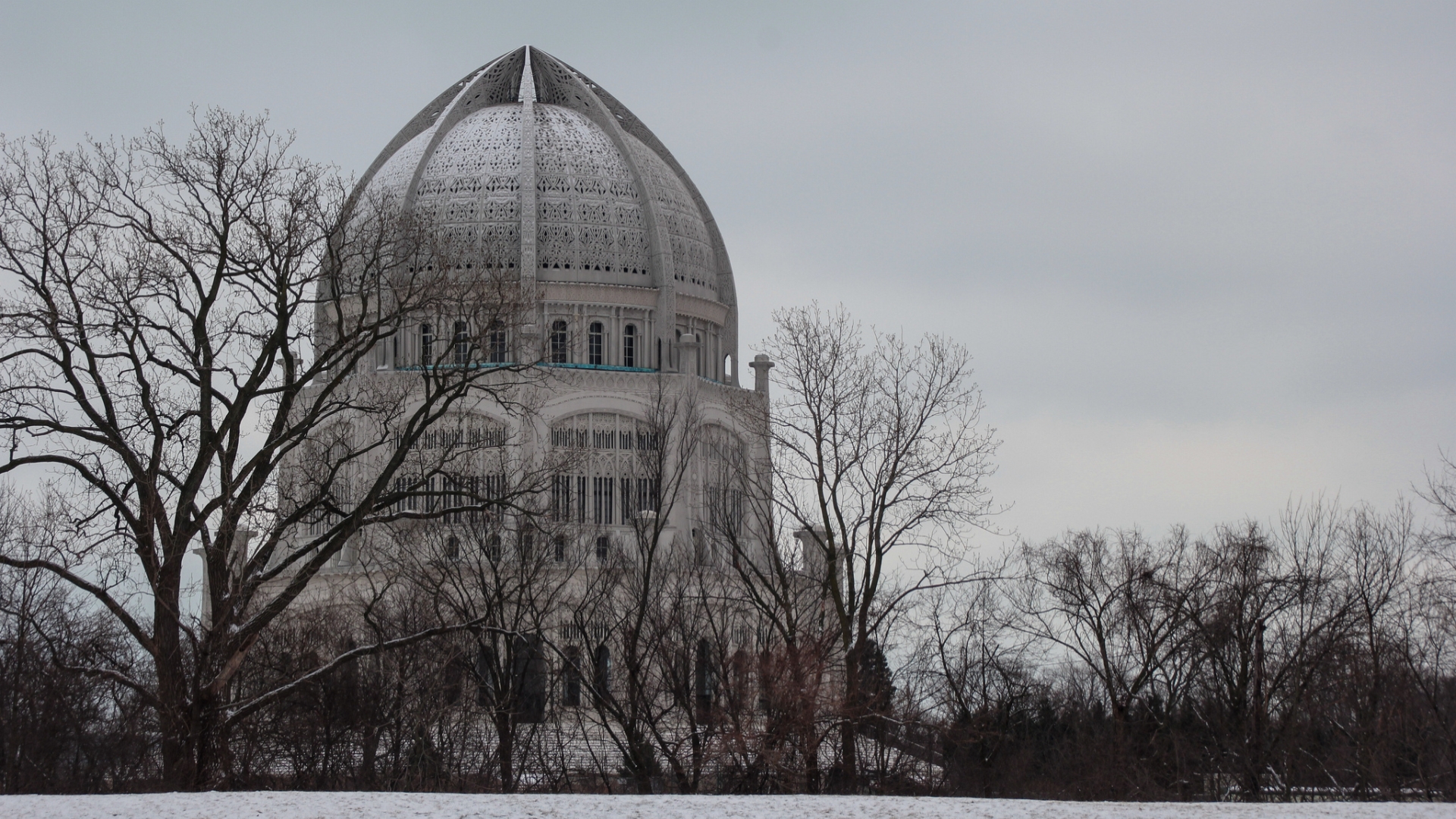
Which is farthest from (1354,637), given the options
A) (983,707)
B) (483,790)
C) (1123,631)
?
(483,790)

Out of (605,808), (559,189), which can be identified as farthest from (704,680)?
(559,189)

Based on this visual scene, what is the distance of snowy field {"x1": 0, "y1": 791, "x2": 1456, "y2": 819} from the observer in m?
16.3

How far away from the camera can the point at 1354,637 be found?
117ft

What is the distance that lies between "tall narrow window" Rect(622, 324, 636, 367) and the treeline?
18.0 meters

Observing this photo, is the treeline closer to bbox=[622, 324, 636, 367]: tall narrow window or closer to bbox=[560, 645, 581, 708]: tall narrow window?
bbox=[560, 645, 581, 708]: tall narrow window

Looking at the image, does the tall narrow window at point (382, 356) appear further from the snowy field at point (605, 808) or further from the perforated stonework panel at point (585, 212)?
the snowy field at point (605, 808)

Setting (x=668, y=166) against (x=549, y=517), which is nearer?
(x=549, y=517)

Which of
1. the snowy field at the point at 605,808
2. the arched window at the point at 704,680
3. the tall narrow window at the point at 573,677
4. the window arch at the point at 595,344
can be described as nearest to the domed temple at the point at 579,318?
the window arch at the point at 595,344

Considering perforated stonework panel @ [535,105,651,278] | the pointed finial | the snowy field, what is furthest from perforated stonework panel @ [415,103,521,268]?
the snowy field

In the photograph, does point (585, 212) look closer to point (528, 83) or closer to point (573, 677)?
point (528, 83)

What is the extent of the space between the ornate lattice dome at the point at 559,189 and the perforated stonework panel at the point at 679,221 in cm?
5

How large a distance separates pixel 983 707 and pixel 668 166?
34.0 meters

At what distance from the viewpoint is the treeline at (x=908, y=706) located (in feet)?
80.6

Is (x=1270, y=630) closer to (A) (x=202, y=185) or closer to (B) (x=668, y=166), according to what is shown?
(A) (x=202, y=185)
